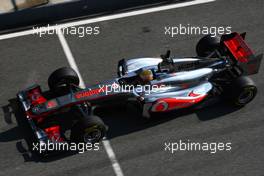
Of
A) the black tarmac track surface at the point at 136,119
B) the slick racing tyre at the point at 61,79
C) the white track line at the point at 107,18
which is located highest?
the white track line at the point at 107,18

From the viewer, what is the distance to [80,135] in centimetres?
1012

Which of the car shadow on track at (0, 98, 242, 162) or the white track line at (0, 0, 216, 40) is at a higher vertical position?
the white track line at (0, 0, 216, 40)

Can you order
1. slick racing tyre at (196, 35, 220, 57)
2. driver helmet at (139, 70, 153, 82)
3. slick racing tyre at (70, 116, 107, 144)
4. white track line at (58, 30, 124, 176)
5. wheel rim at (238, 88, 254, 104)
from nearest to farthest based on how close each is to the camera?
slick racing tyre at (70, 116, 107, 144), white track line at (58, 30, 124, 176), driver helmet at (139, 70, 153, 82), wheel rim at (238, 88, 254, 104), slick racing tyre at (196, 35, 220, 57)

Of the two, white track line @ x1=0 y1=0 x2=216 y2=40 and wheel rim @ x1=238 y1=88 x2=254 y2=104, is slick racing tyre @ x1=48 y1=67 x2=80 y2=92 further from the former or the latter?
wheel rim @ x1=238 y1=88 x2=254 y2=104

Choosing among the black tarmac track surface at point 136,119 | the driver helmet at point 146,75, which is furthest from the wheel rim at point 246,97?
the driver helmet at point 146,75

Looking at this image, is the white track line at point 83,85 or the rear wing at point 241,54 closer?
the white track line at point 83,85

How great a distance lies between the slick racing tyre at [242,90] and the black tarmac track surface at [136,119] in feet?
1.17

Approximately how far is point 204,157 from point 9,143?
4462 millimetres

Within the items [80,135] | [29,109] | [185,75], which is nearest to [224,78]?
[185,75]

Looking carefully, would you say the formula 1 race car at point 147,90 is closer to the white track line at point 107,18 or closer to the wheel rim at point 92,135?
the wheel rim at point 92,135

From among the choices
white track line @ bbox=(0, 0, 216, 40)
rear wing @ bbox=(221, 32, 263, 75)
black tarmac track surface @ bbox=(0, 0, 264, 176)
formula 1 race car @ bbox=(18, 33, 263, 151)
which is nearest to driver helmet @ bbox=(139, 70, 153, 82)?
formula 1 race car @ bbox=(18, 33, 263, 151)

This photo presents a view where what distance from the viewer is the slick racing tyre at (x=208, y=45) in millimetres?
11945

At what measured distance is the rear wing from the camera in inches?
441

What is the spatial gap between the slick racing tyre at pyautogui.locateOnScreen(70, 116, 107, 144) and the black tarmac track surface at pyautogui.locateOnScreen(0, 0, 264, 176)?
1.33 ft
